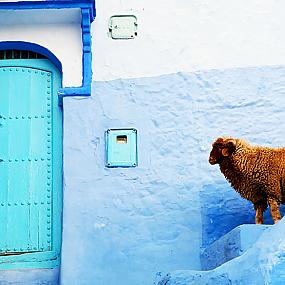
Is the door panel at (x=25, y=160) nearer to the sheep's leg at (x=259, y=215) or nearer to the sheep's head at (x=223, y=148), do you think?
the sheep's head at (x=223, y=148)

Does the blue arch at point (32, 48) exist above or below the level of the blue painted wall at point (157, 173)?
above

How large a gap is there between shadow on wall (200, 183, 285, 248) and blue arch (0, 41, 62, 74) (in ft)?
5.47

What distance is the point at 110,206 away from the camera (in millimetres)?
5988

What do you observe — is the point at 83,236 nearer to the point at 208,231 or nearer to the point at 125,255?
the point at 125,255

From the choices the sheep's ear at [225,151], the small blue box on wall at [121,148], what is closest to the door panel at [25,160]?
the small blue box on wall at [121,148]

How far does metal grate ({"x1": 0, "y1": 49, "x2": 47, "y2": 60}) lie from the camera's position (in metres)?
6.56

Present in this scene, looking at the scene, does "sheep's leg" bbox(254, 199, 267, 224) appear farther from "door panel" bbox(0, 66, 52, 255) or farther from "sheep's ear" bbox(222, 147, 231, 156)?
"door panel" bbox(0, 66, 52, 255)

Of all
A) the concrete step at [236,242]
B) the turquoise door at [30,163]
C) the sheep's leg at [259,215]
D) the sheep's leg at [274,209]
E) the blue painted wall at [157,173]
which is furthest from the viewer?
the turquoise door at [30,163]

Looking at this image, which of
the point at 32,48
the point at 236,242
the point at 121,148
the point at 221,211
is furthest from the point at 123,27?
the point at 236,242

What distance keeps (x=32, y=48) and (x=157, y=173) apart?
1.56 meters

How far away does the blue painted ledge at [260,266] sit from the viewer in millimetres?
4223

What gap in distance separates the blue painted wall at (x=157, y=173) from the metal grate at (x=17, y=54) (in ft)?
2.05

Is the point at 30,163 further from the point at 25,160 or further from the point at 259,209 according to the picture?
the point at 259,209

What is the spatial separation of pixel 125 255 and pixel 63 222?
0.55 m
